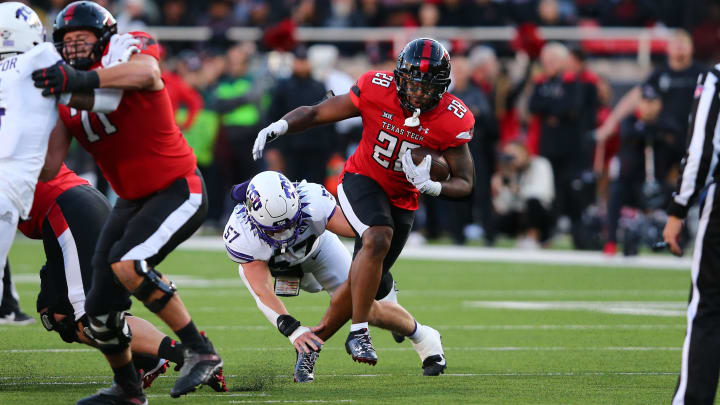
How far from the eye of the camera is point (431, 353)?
22.4ft

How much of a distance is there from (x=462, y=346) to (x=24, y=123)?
3.51 metres

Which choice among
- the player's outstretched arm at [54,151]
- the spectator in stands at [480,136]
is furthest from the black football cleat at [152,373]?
the spectator in stands at [480,136]

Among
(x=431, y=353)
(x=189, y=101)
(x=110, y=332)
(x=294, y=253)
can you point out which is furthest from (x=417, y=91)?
(x=189, y=101)

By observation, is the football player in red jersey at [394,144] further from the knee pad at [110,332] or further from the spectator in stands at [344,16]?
the spectator in stands at [344,16]

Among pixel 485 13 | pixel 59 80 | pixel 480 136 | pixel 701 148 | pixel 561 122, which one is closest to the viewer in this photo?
pixel 701 148

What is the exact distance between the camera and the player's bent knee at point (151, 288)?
5430 mm

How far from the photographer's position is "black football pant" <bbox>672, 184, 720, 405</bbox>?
4.82m

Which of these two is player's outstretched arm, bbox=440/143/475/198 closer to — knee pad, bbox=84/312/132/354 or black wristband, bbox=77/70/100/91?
knee pad, bbox=84/312/132/354

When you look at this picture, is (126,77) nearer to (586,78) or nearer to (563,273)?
(563,273)

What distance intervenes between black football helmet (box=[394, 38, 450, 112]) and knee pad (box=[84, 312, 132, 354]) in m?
2.01

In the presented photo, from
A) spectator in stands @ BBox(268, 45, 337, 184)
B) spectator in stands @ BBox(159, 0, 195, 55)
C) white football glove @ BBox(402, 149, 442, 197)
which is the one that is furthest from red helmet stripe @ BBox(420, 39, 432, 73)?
spectator in stands @ BBox(159, 0, 195, 55)

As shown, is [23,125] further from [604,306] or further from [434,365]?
[604,306]

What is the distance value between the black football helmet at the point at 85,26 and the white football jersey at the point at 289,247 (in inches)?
57.0

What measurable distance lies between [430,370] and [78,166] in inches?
415
